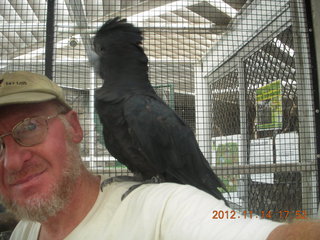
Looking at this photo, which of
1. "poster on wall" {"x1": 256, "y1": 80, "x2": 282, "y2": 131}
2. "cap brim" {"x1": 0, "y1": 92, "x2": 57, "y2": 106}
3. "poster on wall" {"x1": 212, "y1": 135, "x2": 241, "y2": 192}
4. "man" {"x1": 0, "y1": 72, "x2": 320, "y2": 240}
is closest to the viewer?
"man" {"x1": 0, "y1": 72, "x2": 320, "y2": 240}

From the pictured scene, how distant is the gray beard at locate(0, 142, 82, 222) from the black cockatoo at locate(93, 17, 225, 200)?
0.29m

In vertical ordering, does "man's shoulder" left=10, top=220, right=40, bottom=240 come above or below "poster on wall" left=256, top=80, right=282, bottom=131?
below

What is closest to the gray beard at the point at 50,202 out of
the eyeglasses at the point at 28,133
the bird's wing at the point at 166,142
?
the eyeglasses at the point at 28,133

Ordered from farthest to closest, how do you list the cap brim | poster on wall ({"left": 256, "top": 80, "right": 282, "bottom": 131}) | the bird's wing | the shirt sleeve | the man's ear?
poster on wall ({"left": 256, "top": 80, "right": 282, "bottom": 131}) → the bird's wing → the man's ear → the cap brim → the shirt sleeve

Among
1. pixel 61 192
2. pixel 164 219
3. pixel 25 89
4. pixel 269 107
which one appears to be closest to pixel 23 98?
pixel 25 89

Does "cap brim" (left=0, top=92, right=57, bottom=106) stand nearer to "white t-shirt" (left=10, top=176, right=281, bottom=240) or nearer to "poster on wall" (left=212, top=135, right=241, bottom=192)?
"white t-shirt" (left=10, top=176, right=281, bottom=240)

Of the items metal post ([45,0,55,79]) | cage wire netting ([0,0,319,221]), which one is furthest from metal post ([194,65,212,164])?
metal post ([45,0,55,79])

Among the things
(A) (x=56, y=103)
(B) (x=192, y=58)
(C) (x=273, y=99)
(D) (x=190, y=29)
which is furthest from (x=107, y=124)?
(B) (x=192, y=58)

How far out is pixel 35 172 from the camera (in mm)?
685

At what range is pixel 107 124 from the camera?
1025 millimetres

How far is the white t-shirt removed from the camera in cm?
49

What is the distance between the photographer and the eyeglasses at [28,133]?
0.70 m

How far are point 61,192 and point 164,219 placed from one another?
12.1 inches

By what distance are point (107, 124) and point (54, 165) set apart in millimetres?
344
